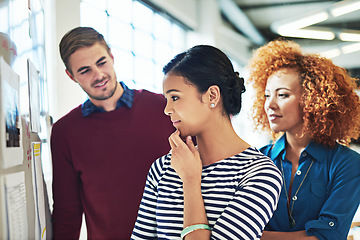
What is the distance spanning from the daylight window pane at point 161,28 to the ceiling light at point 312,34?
1.10m

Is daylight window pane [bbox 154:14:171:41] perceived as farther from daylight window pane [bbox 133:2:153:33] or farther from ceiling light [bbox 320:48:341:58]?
ceiling light [bbox 320:48:341:58]

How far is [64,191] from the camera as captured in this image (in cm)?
152

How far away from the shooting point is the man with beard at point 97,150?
1514 millimetres

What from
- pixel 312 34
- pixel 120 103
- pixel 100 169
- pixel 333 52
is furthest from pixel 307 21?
pixel 100 169

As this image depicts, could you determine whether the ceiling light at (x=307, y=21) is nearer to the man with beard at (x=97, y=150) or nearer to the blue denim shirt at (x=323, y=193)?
the blue denim shirt at (x=323, y=193)

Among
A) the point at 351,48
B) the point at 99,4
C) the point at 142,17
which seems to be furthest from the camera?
the point at 351,48

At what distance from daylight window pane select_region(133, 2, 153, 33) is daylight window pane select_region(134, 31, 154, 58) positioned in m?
0.06

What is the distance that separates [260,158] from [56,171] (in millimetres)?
876

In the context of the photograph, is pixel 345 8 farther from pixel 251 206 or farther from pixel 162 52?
pixel 251 206

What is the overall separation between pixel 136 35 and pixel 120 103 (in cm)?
114

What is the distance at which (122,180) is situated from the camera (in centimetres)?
159

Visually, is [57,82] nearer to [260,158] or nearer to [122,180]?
[122,180]

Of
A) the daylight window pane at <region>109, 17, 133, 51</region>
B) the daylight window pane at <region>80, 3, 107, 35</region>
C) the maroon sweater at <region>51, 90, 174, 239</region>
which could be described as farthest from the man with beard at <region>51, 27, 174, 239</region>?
the daylight window pane at <region>109, 17, 133, 51</region>

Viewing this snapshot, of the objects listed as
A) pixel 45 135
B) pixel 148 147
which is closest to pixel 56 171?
pixel 45 135
